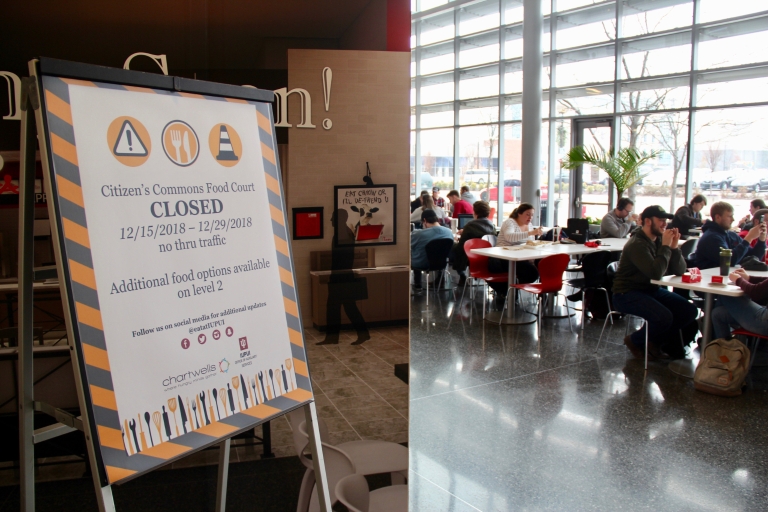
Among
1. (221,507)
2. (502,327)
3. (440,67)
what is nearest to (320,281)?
(221,507)

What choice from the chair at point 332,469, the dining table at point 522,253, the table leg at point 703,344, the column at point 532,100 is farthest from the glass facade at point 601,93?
the chair at point 332,469

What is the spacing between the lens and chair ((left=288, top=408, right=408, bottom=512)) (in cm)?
244

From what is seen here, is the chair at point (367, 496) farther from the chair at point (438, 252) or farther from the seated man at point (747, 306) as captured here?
the chair at point (438, 252)

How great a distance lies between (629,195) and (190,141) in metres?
10.4

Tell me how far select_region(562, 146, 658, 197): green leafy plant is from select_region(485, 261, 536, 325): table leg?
4.02 metres

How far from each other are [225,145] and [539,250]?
5578 millimetres

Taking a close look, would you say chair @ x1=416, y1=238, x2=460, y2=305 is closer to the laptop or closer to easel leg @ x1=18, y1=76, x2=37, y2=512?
the laptop

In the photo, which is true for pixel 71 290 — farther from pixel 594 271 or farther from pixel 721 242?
pixel 721 242

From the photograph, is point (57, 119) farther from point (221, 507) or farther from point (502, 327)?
point (502, 327)

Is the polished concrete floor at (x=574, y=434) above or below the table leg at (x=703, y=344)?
below

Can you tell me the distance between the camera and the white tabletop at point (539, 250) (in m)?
6.48

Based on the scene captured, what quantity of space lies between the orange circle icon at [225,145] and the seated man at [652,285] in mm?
4358

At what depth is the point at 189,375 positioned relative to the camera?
5.36 ft

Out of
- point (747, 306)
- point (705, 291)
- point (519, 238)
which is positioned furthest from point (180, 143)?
point (519, 238)
